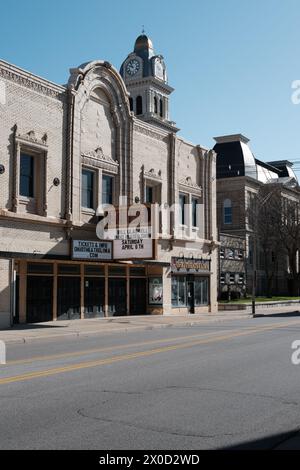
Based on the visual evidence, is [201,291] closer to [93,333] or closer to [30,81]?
[93,333]

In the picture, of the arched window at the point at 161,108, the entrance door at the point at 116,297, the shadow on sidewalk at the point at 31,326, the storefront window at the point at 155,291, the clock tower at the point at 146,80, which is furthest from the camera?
the arched window at the point at 161,108

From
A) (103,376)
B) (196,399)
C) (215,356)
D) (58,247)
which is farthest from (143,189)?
(196,399)

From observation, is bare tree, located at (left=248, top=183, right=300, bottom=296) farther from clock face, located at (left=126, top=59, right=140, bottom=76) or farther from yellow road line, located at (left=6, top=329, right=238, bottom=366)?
yellow road line, located at (left=6, top=329, right=238, bottom=366)

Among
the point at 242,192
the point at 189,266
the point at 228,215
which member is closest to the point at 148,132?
the point at 189,266

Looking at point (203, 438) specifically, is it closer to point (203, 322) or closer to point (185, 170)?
point (203, 322)

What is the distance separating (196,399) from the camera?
29.2 feet

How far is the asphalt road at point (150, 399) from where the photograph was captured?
21.7 feet

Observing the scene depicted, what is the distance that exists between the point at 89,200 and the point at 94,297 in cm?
505

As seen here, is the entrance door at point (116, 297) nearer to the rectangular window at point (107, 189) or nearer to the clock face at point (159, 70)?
the rectangular window at point (107, 189)

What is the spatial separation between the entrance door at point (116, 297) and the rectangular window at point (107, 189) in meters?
4.33

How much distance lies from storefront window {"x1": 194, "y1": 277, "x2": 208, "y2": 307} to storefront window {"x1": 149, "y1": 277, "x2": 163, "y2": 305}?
14.1 feet

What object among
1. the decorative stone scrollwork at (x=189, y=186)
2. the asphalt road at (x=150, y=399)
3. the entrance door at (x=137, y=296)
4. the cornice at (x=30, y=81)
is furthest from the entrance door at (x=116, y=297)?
the asphalt road at (x=150, y=399)

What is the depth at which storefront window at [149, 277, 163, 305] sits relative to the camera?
114 ft
